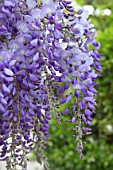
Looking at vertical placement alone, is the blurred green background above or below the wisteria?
above

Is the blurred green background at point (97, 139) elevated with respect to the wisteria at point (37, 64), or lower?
elevated

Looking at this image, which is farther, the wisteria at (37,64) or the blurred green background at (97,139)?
the blurred green background at (97,139)

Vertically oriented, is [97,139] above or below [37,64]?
above

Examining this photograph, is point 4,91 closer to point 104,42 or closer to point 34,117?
point 34,117

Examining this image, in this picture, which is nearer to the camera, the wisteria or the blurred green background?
the wisteria

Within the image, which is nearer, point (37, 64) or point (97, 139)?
point (37, 64)

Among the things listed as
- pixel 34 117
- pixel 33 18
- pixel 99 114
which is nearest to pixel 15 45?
pixel 33 18
